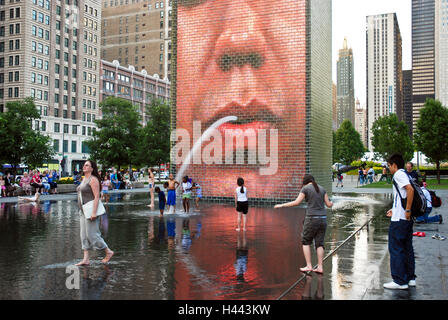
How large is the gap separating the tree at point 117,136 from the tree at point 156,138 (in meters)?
1.91

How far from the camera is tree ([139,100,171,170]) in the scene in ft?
149

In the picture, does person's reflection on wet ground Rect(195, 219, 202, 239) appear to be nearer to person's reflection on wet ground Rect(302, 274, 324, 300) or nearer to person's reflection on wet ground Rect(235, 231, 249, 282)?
person's reflection on wet ground Rect(235, 231, 249, 282)

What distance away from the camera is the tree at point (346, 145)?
283ft

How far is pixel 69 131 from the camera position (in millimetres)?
79312

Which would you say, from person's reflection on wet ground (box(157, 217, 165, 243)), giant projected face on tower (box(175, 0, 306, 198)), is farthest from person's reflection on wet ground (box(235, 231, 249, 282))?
giant projected face on tower (box(175, 0, 306, 198))

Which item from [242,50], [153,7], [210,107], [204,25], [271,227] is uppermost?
[153,7]

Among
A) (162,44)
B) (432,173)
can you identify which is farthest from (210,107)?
(162,44)

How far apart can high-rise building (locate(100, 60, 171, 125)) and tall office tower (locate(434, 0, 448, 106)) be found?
14241cm

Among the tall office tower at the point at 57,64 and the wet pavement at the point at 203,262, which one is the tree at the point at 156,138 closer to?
the tall office tower at the point at 57,64

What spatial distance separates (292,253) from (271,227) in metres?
4.27

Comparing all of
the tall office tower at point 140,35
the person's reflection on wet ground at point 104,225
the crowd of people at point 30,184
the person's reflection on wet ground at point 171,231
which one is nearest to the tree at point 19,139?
the crowd of people at point 30,184
